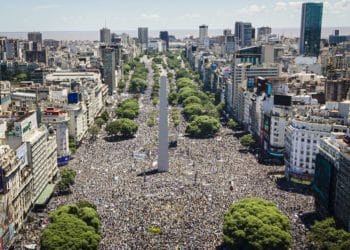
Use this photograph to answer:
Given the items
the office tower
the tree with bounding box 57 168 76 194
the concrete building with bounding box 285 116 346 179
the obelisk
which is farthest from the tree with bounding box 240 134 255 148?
the office tower

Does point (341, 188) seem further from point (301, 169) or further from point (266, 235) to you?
point (301, 169)

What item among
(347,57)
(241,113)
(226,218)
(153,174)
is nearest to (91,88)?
(241,113)

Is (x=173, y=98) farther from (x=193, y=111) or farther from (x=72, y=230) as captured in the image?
(x=72, y=230)

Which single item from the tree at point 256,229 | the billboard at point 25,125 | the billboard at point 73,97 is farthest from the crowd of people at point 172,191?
the billboard at point 25,125

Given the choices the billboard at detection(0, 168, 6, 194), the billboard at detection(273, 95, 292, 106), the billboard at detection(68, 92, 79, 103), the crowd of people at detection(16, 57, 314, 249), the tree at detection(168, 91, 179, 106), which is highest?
the billboard at detection(273, 95, 292, 106)

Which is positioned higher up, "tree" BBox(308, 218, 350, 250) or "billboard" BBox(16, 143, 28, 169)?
"billboard" BBox(16, 143, 28, 169)

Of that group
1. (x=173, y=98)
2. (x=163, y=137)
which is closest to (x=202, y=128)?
(x=163, y=137)

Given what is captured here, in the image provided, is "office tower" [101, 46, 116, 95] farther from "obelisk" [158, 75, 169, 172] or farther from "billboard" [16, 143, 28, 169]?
"billboard" [16, 143, 28, 169]

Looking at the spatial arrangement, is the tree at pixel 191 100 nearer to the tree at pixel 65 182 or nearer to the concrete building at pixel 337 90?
the concrete building at pixel 337 90
